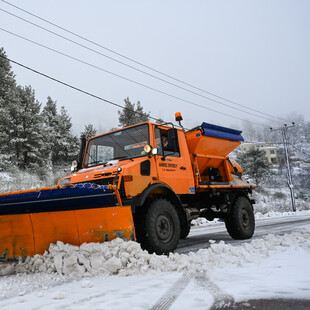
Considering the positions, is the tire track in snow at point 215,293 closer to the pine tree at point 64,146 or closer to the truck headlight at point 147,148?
the truck headlight at point 147,148

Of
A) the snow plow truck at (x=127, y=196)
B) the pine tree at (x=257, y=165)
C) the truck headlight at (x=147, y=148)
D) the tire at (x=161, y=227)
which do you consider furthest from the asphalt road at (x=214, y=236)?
the pine tree at (x=257, y=165)

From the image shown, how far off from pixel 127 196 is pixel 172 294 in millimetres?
1952

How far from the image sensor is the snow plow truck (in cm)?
397

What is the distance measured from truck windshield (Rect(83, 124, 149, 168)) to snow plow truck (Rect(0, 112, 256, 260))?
0.02 metres

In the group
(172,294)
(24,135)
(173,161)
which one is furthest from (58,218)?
(24,135)

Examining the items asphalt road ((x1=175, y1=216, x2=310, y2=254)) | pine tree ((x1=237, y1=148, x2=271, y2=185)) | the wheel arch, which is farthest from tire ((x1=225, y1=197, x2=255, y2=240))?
pine tree ((x1=237, y1=148, x2=271, y2=185))

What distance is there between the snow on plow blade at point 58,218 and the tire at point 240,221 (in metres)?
3.66

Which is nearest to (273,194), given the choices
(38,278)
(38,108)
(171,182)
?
(38,108)

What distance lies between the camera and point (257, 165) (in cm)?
3512

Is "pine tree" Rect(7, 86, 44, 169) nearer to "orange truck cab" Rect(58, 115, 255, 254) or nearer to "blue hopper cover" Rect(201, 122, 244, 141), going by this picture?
"orange truck cab" Rect(58, 115, 255, 254)

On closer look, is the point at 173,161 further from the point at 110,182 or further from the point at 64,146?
the point at 64,146

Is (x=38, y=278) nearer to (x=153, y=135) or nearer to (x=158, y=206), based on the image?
(x=158, y=206)

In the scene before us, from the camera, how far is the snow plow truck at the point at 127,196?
3.97m

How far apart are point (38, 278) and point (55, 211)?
3.25 ft
